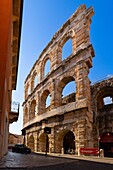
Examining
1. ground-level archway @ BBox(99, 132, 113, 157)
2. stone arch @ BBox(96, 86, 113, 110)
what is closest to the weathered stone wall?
stone arch @ BBox(96, 86, 113, 110)

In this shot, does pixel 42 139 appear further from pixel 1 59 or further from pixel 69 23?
pixel 1 59

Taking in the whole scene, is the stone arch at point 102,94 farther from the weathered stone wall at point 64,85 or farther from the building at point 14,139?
the building at point 14,139

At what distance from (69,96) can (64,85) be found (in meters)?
7.31

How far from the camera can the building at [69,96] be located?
19641mm

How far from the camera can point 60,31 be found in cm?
2633

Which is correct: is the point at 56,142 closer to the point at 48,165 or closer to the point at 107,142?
the point at 107,142

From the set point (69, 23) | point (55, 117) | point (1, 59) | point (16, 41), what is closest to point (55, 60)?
point (69, 23)

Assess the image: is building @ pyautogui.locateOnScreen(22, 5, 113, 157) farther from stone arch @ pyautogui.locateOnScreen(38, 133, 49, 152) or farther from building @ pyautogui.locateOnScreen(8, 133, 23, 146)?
building @ pyautogui.locateOnScreen(8, 133, 23, 146)

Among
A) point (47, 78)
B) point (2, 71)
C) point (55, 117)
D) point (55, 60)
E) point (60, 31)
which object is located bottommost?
point (55, 117)

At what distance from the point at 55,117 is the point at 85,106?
15.6ft

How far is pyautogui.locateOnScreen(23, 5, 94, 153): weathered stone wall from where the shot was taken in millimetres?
19453

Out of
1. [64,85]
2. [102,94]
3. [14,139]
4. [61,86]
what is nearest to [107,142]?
[102,94]

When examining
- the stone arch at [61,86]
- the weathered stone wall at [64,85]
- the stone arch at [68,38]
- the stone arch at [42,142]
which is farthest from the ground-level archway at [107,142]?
the stone arch at [68,38]

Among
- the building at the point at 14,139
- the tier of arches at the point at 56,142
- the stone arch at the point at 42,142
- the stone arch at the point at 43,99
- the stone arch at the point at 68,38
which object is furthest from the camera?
the building at the point at 14,139
